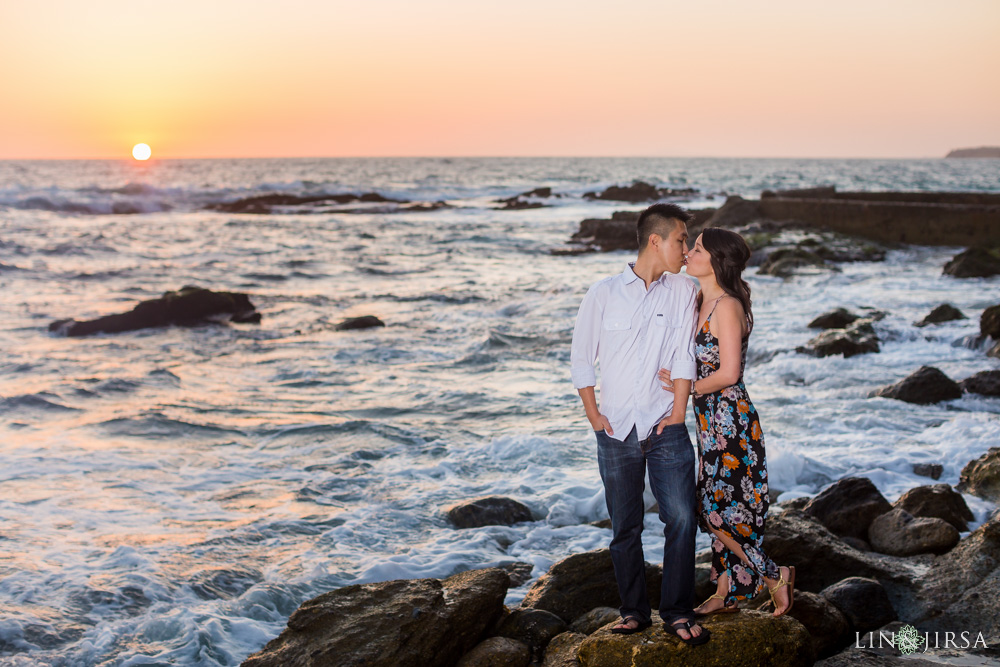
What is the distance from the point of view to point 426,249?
1123 inches

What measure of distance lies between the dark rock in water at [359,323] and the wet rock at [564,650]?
1118cm

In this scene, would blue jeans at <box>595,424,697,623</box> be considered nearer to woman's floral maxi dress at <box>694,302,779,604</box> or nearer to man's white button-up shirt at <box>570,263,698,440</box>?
man's white button-up shirt at <box>570,263,698,440</box>

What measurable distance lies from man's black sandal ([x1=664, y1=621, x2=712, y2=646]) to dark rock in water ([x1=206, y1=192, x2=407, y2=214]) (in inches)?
1795

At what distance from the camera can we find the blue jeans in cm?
321

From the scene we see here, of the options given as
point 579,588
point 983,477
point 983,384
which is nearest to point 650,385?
point 579,588

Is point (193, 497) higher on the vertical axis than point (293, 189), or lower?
lower

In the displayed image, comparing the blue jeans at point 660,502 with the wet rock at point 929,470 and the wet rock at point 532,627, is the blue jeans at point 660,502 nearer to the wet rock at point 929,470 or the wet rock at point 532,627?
the wet rock at point 532,627

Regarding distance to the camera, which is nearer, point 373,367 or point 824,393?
point 824,393

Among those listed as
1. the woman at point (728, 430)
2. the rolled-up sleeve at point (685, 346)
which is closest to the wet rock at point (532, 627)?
the woman at point (728, 430)

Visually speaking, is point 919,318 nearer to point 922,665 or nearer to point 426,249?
point 922,665

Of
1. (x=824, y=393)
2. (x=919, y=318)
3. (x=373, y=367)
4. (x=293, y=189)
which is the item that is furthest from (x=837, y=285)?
(x=293, y=189)

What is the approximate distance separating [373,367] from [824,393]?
608 centimetres

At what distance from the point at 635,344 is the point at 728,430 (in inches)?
25.0

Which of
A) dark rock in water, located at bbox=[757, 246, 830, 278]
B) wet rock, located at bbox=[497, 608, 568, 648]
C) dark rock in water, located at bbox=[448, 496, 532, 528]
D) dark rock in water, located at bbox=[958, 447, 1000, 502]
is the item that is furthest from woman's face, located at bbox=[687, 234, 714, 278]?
dark rock in water, located at bbox=[757, 246, 830, 278]
